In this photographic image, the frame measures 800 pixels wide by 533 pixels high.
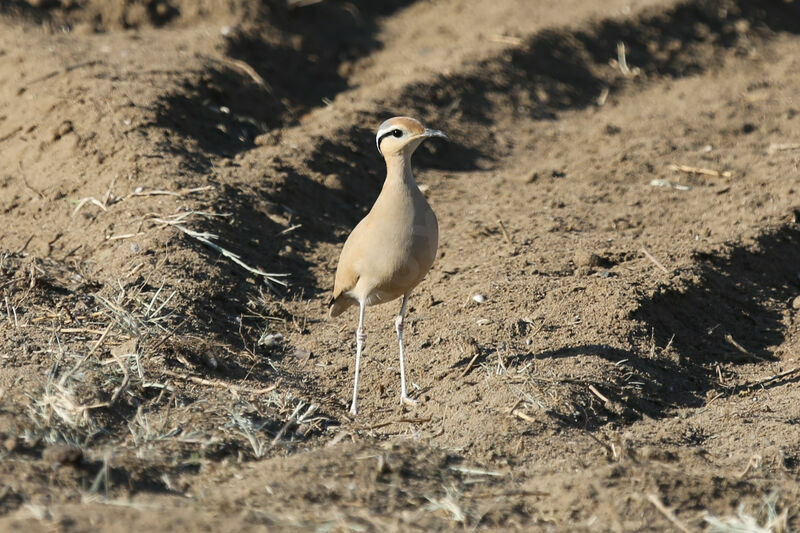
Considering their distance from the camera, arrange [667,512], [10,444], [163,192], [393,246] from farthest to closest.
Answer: [163,192]
[393,246]
[10,444]
[667,512]

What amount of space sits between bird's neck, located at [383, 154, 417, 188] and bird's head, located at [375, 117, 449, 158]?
0.03 metres

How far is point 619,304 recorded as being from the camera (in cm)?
660

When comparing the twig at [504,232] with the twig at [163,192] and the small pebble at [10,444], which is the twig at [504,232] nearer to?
the twig at [163,192]

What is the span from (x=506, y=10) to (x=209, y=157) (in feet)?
19.0

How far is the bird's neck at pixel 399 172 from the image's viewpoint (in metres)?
6.07

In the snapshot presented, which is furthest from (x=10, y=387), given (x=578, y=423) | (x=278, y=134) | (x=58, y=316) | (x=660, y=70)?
(x=660, y=70)

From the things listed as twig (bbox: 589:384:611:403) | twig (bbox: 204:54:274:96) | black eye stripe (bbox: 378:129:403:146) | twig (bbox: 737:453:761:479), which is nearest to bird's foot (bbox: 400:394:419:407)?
twig (bbox: 589:384:611:403)

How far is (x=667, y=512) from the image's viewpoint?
4281 millimetres

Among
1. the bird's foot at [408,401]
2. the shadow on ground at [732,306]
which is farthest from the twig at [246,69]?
the bird's foot at [408,401]

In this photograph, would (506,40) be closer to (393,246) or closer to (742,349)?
(742,349)

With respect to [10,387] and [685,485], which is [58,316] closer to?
[10,387]

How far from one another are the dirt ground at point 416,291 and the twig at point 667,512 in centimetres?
2

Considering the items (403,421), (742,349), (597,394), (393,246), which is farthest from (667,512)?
(742,349)

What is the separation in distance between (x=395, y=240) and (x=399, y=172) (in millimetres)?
459
